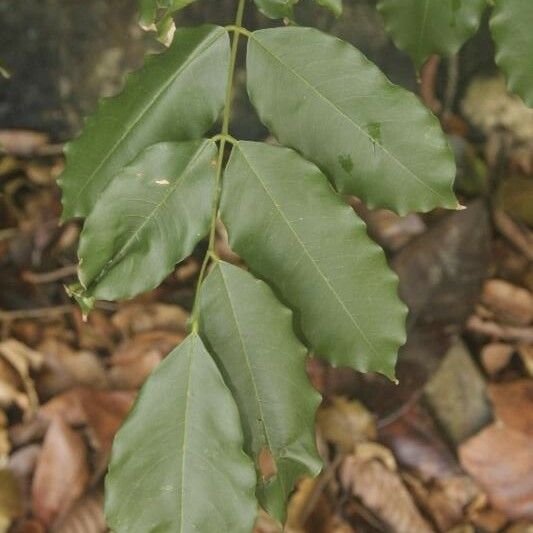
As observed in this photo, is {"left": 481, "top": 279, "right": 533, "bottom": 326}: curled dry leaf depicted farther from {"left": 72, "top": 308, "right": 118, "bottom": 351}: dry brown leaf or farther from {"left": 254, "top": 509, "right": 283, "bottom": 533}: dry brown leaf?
{"left": 72, "top": 308, "right": 118, "bottom": 351}: dry brown leaf

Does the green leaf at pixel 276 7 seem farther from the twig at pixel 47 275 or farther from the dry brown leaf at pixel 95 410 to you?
the twig at pixel 47 275

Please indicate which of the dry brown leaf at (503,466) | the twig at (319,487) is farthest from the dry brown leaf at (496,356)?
the twig at (319,487)

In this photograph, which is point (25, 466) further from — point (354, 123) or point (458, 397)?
point (354, 123)

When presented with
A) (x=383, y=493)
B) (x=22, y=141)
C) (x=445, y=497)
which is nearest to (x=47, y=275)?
(x=22, y=141)

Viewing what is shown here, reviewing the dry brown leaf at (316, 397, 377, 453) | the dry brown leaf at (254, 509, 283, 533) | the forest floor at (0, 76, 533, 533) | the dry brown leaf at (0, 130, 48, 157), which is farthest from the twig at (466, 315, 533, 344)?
the dry brown leaf at (0, 130, 48, 157)

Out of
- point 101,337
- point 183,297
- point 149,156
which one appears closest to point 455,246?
point 183,297
